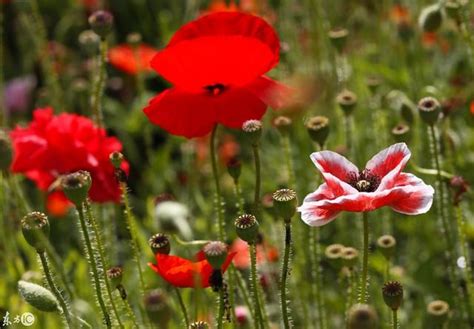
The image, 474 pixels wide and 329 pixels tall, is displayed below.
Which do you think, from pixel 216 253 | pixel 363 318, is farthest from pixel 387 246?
pixel 363 318

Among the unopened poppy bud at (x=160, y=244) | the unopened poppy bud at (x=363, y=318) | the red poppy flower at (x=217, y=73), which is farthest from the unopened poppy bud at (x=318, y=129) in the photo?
the unopened poppy bud at (x=363, y=318)

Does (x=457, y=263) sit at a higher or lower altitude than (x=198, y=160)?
lower

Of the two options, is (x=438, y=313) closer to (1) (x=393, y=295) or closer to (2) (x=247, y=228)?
(1) (x=393, y=295)

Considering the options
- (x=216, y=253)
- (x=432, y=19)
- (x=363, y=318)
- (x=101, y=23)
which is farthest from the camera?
(x=432, y=19)

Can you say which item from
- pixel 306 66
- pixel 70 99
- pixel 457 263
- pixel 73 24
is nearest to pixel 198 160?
pixel 306 66

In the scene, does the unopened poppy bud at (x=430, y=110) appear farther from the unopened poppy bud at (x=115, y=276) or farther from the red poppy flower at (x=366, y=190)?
the unopened poppy bud at (x=115, y=276)

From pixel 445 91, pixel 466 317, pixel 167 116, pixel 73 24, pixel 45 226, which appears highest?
pixel 73 24

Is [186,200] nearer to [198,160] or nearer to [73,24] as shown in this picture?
[198,160]
